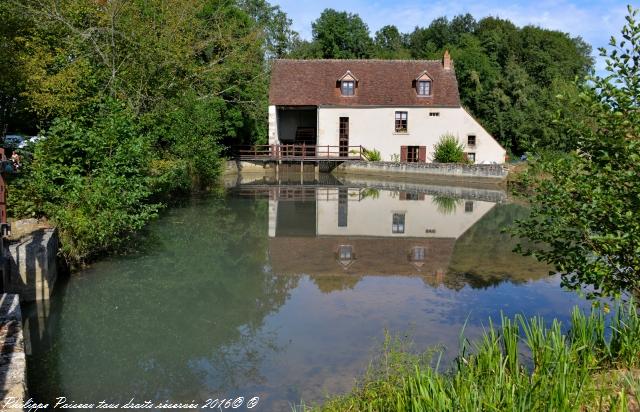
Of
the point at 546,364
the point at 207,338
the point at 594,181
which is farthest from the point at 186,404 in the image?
the point at 594,181

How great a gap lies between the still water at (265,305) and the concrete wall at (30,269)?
0.31m

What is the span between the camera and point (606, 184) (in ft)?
23.5

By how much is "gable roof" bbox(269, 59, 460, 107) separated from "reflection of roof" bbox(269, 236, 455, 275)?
2371cm

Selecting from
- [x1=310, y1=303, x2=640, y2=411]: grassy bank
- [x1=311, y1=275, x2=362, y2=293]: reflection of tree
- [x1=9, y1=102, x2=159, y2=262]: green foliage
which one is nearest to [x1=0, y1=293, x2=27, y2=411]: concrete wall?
[x1=310, y1=303, x2=640, y2=411]: grassy bank

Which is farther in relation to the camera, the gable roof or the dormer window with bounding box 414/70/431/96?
the gable roof

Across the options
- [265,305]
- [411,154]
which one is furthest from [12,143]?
[411,154]

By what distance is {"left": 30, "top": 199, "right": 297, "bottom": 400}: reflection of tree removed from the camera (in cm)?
781

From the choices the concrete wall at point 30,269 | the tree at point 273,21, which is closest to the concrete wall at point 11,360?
the concrete wall at point 30,269

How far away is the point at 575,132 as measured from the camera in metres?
7.44

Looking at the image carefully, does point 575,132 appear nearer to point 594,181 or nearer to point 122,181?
point 594,181

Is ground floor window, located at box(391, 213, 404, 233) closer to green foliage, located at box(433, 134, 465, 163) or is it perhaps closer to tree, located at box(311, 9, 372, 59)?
green foliage, located at box(433, 134, 465, 163)

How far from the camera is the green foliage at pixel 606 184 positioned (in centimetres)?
668

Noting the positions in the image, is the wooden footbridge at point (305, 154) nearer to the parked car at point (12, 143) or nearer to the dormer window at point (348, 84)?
the dormer window at point (348, 84)

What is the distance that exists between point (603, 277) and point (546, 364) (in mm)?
1950
